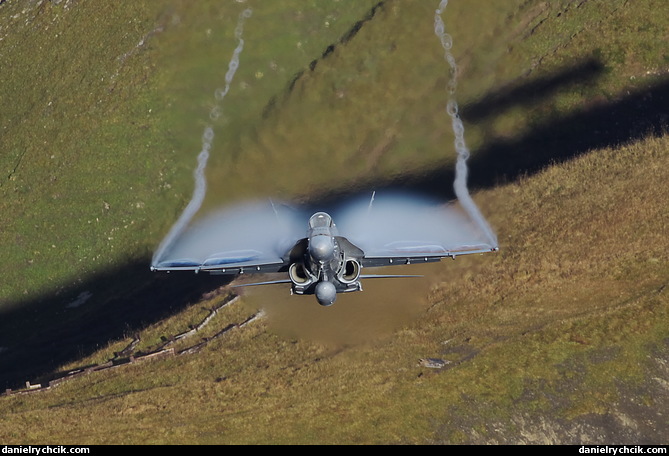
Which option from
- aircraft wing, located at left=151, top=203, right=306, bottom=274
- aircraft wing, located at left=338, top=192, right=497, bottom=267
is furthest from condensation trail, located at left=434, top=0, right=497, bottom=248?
aircraft wing, located at left=151, top=203, right=306, bottom=274

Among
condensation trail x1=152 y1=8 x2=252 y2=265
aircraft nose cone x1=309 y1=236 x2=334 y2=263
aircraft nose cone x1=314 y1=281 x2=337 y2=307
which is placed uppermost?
condensation trail x1=152 y1=8 x2=252 y2=265

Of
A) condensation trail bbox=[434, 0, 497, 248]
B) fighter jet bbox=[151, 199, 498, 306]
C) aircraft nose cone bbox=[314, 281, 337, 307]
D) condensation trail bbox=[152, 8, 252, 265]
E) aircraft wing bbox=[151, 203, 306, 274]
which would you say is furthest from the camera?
condensation trail bbox=[152, 8, 252, 265]

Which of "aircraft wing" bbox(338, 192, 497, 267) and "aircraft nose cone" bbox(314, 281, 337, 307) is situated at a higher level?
"aircraft wing" bbox(338, 192, 497, 267)

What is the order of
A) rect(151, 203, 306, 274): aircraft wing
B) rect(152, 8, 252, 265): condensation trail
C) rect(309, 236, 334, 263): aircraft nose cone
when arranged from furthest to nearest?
1. rect(152, 8, 252, 265): condensation trail
2. rect(151, 203, 306, 274): aircraft wing
3. rect(309, 236, 334, 263): aircraft nose cone

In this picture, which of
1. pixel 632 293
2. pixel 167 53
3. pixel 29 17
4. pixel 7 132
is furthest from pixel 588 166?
pixel 29 17

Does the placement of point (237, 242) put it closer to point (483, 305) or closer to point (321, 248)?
point (321, 248)

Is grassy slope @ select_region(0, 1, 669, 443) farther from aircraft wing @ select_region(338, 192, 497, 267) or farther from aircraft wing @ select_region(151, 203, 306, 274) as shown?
aircraft wing @ select_region(151, 203, 306, 274)

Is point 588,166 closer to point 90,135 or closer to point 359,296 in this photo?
point 359,296
